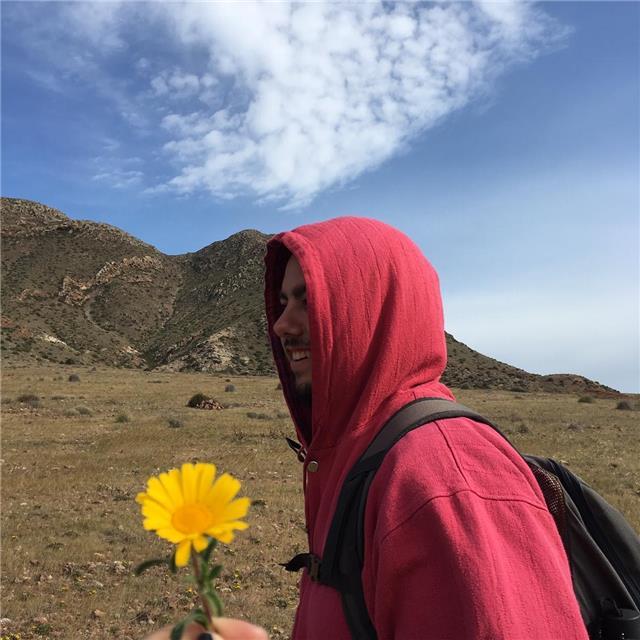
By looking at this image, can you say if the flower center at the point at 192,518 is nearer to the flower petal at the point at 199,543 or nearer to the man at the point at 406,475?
the flower petal at the point at 199,543

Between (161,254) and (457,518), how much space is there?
85217 millimetres

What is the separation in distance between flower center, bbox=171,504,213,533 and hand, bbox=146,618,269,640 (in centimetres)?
12

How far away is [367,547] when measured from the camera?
1311 millimetres

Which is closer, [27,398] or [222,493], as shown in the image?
[222,493]

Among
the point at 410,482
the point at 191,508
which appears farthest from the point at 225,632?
the point at 410,482

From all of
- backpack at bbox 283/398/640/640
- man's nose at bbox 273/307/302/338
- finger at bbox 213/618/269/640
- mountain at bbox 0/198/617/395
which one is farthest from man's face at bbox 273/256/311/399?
mountain at bbox 0/198/617/395

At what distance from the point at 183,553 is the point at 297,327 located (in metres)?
1.64

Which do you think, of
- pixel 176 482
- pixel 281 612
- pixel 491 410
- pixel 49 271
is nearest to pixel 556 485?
pixel 176 482

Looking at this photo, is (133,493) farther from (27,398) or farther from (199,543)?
(27,398)

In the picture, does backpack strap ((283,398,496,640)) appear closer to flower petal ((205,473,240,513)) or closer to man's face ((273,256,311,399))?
man's face ((273,256,311,399))

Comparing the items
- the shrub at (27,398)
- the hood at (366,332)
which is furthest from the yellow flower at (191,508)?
the shrub at (27,398)

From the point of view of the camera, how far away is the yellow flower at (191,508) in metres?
0.50

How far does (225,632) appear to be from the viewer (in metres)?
0.59

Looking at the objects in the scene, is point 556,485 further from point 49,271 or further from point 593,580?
point 49,271
